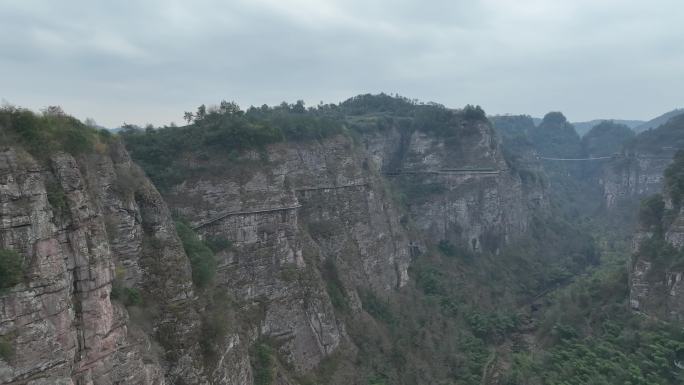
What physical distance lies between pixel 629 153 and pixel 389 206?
73.9 metres

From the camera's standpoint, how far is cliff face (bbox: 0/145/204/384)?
13758mm

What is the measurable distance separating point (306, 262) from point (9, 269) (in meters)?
23.7

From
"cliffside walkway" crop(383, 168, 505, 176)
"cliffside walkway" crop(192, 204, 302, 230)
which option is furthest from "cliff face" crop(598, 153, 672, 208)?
"cliffside walkway" crop(192, 204, 302, 230)

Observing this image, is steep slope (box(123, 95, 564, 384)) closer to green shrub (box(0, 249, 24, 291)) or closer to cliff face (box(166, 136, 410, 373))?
cliff face (box(166, 136, 410, 373))

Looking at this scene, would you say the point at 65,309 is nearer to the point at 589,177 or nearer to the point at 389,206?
the point at 389,206

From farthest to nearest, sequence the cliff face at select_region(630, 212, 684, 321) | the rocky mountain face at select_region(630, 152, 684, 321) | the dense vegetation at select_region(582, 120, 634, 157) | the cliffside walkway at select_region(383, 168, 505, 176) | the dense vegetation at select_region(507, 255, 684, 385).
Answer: the dense vegetation at select_region(582, 120, 634, 157)
the cliffside walkway at select_region(383, 168, 505, 176)
the rocky mountain face at select_region(630, 152, 684, 321)
the cliff face at select_region(630, 212, 684, 321)
the dense vegetation at select_region(507, 255, 684, 385)

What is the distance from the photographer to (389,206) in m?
52.5

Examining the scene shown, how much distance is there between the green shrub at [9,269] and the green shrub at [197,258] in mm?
10004

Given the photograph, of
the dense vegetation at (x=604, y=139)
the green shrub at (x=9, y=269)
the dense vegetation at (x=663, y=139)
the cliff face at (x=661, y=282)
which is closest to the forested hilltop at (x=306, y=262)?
the green shrub at (x=9, y=269)

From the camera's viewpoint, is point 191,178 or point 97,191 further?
point 191,178

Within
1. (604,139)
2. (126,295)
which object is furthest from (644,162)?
(126,295)

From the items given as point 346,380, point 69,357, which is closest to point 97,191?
point 69,357

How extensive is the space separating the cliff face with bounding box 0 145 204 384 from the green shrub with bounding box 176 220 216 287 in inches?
76.2

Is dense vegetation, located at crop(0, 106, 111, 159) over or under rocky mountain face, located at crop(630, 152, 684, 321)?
over
